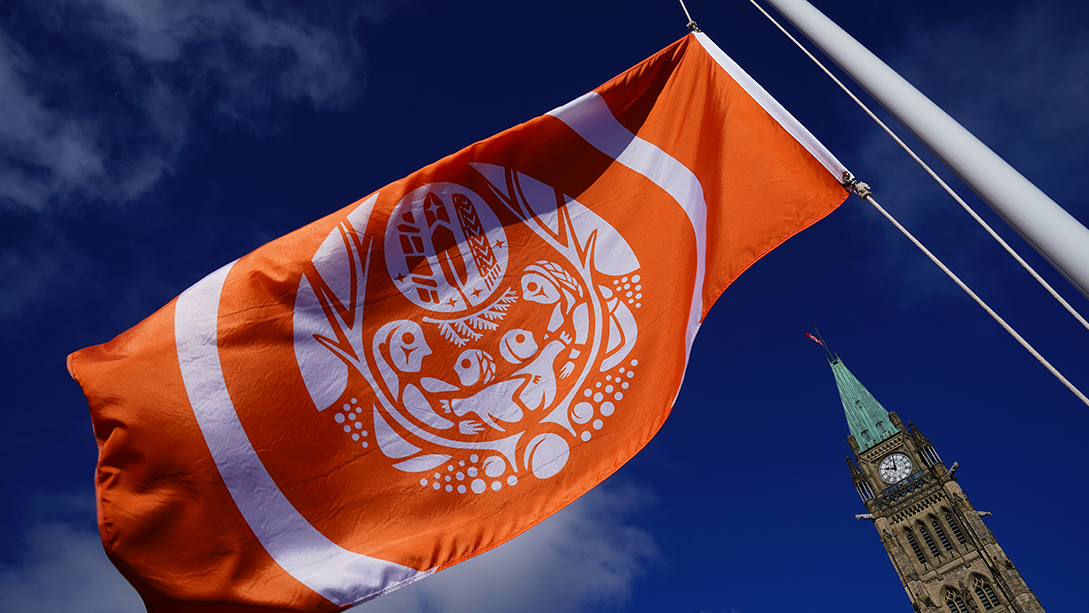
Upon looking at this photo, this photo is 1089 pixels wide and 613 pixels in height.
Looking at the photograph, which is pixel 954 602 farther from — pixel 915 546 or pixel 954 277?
pixel 954 277

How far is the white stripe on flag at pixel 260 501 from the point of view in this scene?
4523mm

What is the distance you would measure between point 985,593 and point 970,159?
64.5 m

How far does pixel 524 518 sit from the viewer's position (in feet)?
15.3

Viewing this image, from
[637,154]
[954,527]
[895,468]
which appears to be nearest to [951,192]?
[637,154]

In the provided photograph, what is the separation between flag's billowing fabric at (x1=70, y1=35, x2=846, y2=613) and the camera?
4.64m

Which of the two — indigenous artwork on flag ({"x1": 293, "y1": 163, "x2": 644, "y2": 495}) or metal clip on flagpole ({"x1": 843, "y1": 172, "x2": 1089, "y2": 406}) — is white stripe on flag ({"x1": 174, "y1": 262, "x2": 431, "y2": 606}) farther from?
metal clip on flagpole ({"x1": 843, "y1": 172, "x2": 1089, "y2": 406})

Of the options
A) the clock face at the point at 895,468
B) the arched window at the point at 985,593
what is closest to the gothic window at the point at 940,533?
the arched window at the point at 985,593

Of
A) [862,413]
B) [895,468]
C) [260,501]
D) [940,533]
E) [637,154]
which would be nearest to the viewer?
[260,501]

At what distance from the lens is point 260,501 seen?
476 centimetres

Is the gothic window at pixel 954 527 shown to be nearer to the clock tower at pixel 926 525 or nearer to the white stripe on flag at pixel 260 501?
the clock tower at pixel 926 525

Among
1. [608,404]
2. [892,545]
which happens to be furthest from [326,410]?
[892,545]

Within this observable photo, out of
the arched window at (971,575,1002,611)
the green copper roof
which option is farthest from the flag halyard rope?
the green copper roof

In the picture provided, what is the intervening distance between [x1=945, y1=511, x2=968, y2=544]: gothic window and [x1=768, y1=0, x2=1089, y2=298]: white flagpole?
65.8 metres

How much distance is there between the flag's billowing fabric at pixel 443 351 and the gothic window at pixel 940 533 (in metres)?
64.5
